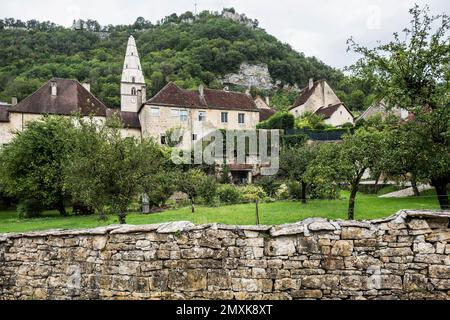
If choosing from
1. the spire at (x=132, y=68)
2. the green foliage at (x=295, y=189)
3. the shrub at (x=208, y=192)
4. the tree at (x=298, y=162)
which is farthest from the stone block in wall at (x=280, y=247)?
the spire at (x=132, y=68)

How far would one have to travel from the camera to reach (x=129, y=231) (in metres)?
6.91

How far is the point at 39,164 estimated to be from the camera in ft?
83.1

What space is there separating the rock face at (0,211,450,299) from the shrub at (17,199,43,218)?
19.9m

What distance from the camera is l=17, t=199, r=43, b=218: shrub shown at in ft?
80.5

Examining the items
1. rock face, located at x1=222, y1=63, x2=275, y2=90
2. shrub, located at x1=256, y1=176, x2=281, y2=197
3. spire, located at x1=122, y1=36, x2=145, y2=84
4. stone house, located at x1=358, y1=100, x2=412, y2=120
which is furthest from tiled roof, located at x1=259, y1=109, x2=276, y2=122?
rock face, located at x1=222, y1=63, x2=275, y2=90

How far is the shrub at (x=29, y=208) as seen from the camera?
24.5 meters

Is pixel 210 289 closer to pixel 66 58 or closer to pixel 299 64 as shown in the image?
pixel 66 58

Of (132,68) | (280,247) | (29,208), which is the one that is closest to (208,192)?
(29,208)

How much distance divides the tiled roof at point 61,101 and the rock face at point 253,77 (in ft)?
242

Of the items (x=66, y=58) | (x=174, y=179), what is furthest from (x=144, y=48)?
(x=174, y=179)

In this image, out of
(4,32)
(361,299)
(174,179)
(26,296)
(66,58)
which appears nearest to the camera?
(361,299)

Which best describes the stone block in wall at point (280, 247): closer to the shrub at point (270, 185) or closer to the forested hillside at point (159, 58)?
the shrub at point (270, 185)

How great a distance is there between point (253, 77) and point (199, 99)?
72.4 metres

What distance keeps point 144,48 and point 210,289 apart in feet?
379
